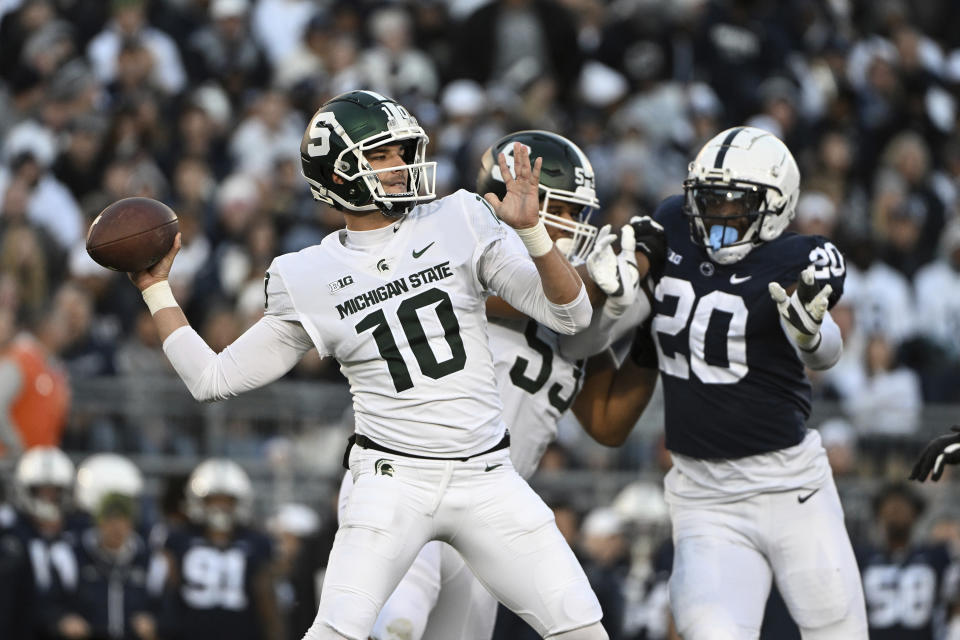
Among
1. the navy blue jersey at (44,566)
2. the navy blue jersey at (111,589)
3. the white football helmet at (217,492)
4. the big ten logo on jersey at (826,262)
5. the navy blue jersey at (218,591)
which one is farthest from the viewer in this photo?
the white football helmet at (217,492)

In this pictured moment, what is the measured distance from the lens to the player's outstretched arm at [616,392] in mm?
6781

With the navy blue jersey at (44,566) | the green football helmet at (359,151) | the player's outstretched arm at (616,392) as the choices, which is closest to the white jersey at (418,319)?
the green football helmet at (359,151)

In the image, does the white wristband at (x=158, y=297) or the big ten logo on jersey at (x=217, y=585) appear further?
the big ten logo on jersey at (x=217, y=585)

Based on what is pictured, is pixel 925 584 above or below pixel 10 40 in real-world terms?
below

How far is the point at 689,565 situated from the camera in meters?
6.29

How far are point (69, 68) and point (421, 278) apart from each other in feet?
26.2

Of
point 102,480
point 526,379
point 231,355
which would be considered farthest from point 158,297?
point 102,480

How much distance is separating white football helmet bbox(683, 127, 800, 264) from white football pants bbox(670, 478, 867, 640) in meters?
0.91

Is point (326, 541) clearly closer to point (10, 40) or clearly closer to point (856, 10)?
point (10, 40)

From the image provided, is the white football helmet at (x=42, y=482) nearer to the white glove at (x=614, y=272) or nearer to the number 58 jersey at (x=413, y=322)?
the number 58 jersey at (x=413, y=322)

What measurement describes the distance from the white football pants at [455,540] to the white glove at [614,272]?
27.9 inches

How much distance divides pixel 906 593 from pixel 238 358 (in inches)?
213

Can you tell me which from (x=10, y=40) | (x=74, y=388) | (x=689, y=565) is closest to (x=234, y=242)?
(x=74, y=388)

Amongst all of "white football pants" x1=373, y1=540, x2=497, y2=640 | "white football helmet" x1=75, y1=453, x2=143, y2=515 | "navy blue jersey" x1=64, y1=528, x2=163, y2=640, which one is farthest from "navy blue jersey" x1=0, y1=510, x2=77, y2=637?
"white football pants" x1=373, y1=540, x2=497, y2=640
